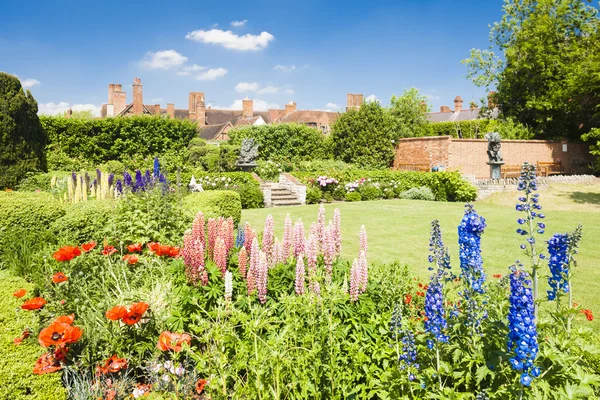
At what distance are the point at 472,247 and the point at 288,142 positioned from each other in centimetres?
2097

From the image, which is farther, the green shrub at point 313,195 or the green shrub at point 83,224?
the green shrub at point 313,195

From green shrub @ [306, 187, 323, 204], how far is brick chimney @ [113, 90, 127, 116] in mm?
36441

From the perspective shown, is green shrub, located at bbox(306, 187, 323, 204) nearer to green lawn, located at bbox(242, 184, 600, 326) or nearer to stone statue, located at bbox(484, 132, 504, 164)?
green lawn, located at bbox(242, 184, 600, 326)

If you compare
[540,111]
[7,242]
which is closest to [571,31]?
[540,111]

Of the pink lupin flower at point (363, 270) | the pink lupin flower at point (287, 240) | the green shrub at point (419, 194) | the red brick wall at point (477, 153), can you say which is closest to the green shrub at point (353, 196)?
the green shrub at point (419, 194)

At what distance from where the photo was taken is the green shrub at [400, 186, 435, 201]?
17703 mm

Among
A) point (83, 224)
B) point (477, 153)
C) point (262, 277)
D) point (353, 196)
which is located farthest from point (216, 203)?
point (477, 153)

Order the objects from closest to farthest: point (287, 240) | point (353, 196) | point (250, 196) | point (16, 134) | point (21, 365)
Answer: point (21, 365) < point (287, 240) < point (16, 134) < point (250, 196) < point (353, 196)

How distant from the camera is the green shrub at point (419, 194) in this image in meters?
17.7

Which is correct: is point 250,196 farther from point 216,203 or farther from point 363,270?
point 363,270

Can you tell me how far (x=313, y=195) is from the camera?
54.6 feet

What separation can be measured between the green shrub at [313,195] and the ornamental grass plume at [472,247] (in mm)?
14271

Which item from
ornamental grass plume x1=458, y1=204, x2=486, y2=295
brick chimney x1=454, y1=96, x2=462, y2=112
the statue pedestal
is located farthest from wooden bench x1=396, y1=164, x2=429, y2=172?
brick chimney x1=454, y1=96, x2=462, y2=112

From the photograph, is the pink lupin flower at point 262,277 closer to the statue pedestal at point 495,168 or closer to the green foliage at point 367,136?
the statue pedestal at point 495,168
